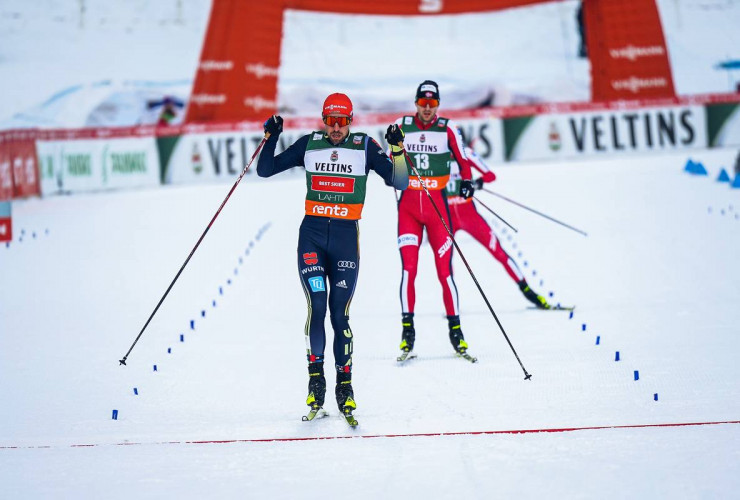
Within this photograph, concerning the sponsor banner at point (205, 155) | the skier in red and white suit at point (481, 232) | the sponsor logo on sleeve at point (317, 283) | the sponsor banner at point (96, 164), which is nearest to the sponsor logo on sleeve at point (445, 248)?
the skier in red and white suit at point (481, 232)

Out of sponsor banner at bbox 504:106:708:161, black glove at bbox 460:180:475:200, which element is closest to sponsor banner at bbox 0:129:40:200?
sponsor banner at bbox 504:106:708:161

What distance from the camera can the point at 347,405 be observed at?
6.07m

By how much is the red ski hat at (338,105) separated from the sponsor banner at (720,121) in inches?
723

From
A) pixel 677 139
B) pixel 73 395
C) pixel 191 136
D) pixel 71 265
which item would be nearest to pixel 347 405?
pixel 73 395

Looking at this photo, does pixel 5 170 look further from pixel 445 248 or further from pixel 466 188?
pixel 445 248

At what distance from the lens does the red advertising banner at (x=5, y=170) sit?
20094 millimetres

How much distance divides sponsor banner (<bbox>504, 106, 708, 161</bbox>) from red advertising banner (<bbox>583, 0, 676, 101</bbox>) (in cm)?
53

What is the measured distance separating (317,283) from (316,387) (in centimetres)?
62

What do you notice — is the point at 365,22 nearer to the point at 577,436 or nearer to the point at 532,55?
the point at 532,55

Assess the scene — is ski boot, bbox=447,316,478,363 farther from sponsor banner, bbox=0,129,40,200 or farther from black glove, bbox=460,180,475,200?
sponsor banner, bbox=0,129,40,200

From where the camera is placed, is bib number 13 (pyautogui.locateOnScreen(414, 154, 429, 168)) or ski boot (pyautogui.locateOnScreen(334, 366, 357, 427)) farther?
bib number 13 (pyautogui.locateOnScreen(414, 154, 429, 168))

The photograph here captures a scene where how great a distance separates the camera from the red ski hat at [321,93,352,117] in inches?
247

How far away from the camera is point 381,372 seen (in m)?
7.32

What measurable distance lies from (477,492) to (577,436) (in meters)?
1.04
